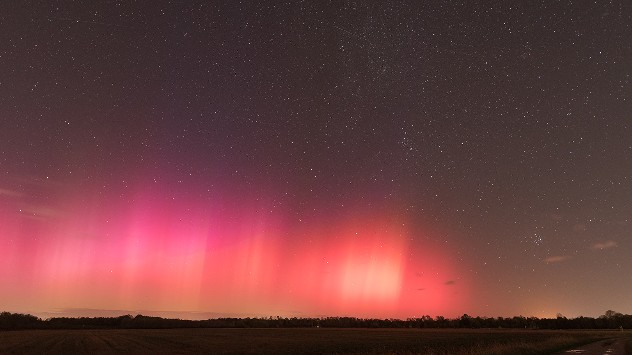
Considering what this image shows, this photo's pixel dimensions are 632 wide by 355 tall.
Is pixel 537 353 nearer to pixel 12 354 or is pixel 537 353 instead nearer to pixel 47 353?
pixel 47 353

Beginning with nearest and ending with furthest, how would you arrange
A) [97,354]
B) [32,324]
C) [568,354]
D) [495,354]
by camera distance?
1. [495,354]
2. [568,354]
3. [97,354]
4. [32,324]

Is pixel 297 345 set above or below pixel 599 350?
above

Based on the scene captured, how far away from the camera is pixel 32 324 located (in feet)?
636

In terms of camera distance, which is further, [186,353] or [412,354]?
[186,353]

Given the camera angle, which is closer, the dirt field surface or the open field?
the dirt field surface

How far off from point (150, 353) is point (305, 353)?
14824 mm

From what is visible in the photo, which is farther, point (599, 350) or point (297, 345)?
point (297, 345)

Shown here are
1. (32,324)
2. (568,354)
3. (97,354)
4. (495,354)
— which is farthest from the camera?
(32,324)

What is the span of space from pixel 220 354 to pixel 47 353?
17.4 m

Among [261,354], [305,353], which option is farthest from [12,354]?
[305,353]

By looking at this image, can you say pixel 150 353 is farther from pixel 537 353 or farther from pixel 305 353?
pixel 537 353

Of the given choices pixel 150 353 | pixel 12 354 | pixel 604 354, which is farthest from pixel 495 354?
pixel 12 354

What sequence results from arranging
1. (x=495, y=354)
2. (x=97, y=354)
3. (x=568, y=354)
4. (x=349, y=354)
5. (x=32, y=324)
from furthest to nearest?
(x=32, y=324) < (x=97, y=354) < (x=349, y=354) < (x=568, y=354) < (x=495, y=354)

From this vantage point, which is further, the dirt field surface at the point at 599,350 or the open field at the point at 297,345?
the open field at the point at 297,345
